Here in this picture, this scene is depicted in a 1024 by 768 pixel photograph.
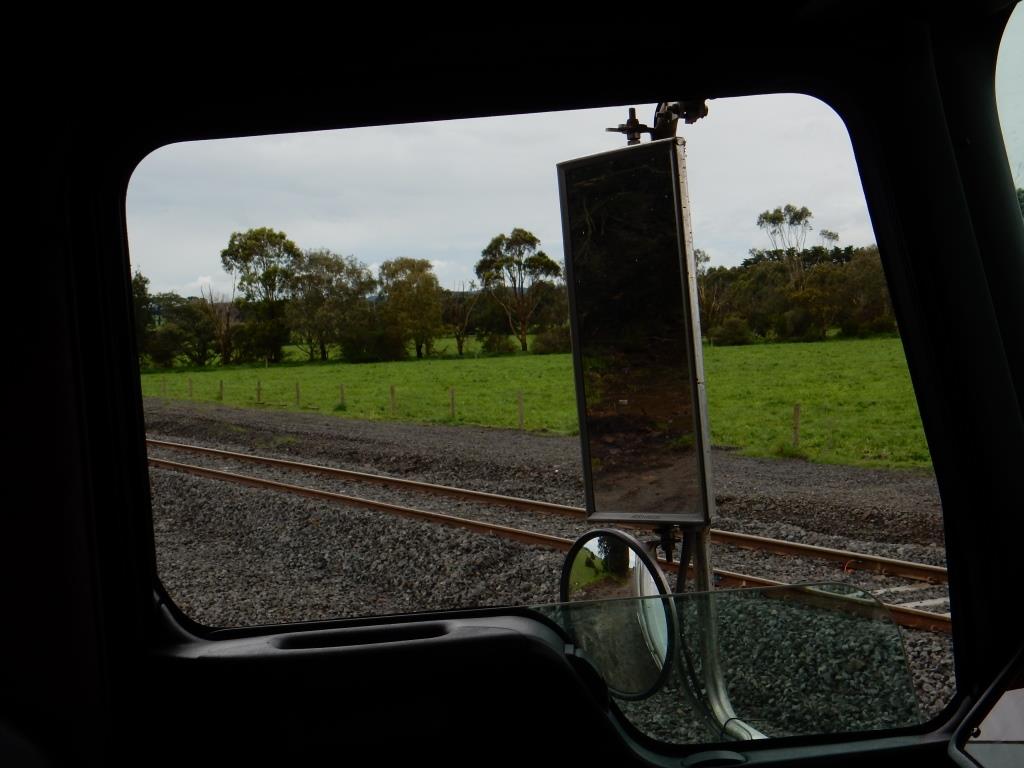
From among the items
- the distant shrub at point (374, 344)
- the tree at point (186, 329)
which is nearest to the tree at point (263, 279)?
the tree at point (186, 329)

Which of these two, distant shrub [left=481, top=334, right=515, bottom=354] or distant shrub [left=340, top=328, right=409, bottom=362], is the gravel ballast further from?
distant shrub [left=481, top=334, right=515, bottom=354]

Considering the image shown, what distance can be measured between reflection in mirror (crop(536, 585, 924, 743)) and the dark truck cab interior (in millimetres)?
50

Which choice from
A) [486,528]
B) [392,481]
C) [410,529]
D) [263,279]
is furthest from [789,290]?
[392,481]

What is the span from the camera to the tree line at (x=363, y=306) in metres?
3.12

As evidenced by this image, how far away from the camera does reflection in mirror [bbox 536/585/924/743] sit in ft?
6.10

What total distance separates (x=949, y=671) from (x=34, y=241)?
3008 millimetres

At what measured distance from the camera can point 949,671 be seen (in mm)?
2869

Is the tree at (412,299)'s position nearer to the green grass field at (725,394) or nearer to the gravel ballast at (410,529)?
the green grass field at (725,394)

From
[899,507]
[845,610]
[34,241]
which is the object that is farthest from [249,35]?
[899,507]

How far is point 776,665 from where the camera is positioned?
188cm

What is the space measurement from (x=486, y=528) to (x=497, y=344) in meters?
1.94

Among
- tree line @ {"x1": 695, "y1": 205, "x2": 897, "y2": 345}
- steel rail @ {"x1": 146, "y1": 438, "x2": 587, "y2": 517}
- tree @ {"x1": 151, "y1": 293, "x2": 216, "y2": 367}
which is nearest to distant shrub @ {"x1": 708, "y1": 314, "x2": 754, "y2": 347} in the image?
tree line @ {"x1": 695, "y1": 205, "x2": 897, "y2": 345}

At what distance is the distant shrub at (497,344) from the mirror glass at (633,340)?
0.71m

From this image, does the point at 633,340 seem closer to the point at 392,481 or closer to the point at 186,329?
the point at 186,329
